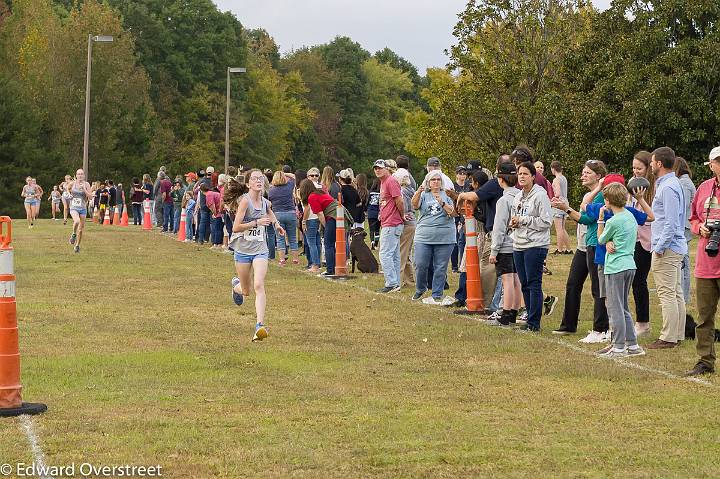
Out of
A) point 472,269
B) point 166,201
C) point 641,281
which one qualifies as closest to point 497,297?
point 472,269

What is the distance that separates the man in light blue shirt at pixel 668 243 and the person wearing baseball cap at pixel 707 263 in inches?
55.7

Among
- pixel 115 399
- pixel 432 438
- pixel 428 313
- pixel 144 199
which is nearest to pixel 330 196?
pixel 428 313

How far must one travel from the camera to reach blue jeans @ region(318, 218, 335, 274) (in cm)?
2375

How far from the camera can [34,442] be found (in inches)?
329

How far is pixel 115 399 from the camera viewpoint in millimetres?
10117

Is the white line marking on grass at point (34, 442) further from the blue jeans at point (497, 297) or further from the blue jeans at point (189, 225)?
the blue jeans at point (189, 225)

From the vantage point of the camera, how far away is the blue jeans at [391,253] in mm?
20406

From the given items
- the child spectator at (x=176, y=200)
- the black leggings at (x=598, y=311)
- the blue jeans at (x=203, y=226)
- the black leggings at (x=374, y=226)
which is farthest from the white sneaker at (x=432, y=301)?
the child spectator at (x=176, y=200)

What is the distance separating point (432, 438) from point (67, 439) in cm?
239

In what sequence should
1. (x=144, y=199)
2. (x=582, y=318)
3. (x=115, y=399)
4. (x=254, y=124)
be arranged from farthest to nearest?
(x=254, y=124) → (x=144, y=199) → (x=582, y=318) → (x=115, y=399)

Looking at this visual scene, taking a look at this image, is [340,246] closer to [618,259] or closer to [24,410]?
[618,259]

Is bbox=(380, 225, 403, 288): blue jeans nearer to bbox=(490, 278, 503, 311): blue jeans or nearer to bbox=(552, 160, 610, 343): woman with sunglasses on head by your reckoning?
bbox=(490, 278, 503, 311): blue jeans

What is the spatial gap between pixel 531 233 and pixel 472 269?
8.45 feet

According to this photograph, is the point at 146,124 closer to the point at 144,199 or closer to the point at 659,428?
the point at 144,199
